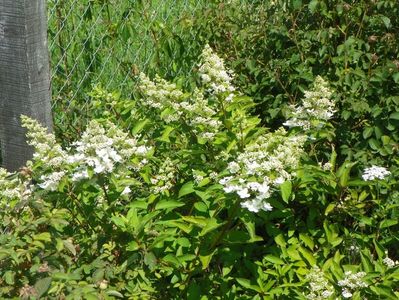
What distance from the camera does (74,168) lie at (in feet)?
8.85

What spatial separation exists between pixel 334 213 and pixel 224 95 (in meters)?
0.61

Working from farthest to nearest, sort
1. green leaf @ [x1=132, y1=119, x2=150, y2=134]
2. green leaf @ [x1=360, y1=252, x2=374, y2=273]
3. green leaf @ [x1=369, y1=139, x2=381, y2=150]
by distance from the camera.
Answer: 1. green leaf @ [x1=369, y1=139, x2=381, y2=150]
2. green leaf @ [x1=132, y1=119, x2=150, y2=134]
3. green leaf @ [x1=360, y1=252, x2=374, y2=273]

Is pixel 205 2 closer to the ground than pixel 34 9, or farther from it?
closer to the ground

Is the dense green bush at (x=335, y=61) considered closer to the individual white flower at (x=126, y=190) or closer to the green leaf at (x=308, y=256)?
the green leaf at (x=308, y=256)

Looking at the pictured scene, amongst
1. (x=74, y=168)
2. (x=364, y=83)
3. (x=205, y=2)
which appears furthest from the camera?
(x=205, y=2)

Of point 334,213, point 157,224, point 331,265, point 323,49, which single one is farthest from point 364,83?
point 157,224

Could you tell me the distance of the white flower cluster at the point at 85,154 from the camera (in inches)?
101

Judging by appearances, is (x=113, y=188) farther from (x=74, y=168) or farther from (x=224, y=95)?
(x=224, y=95)

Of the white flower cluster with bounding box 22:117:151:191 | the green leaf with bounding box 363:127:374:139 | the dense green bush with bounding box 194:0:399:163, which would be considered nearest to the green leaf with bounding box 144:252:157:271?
the white flower cluster with bounding box 22:117:151:191

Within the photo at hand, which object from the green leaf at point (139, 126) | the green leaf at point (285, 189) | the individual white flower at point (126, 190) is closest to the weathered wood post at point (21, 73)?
the green leaf at point (139, 126)

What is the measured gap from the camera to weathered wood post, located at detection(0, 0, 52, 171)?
314cm

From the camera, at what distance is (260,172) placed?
2.51m

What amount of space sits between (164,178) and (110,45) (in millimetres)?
1595

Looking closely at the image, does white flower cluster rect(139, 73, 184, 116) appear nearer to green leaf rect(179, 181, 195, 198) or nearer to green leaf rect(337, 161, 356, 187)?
green leaf rect(179, 181, 195, 198)
